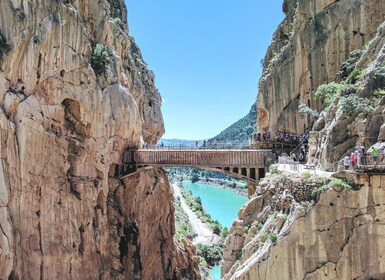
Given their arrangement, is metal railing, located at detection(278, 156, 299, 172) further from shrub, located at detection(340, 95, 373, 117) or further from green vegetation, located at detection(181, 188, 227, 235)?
green vegetation, located at detection(181, 188, 227, 235)

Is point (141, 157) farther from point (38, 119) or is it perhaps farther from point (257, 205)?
point (257, 205)

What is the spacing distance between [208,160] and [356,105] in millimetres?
14845

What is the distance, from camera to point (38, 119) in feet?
82.6

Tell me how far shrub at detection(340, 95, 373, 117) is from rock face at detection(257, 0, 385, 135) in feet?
35.6

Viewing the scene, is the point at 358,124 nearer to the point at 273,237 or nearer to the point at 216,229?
the point at 273,237

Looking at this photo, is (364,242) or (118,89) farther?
(118,89)

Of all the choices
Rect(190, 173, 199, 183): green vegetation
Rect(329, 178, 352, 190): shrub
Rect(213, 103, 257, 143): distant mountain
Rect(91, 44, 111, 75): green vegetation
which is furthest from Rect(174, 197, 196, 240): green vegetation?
Rect(190, 173, 199, 183): green vegetation

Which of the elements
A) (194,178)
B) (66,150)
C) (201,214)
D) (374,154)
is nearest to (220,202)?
A: (201,214)

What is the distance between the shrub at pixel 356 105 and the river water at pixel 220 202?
82131 millimetres

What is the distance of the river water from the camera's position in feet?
362

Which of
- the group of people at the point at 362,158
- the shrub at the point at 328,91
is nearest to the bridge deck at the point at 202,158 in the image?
the shrub at the point at 328,91

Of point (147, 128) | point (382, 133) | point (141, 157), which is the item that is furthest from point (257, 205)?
point (147, 128)

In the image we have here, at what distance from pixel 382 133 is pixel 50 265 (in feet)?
72.3

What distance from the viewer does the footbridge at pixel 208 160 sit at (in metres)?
26.8
